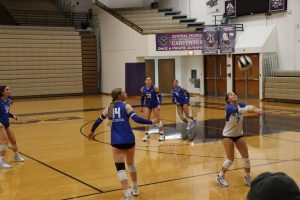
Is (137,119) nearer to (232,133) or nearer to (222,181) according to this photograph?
(232,133)

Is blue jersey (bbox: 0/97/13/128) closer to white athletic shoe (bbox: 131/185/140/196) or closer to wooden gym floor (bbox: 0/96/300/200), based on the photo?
wooden gym floor (bbox: 0/96/300/200)

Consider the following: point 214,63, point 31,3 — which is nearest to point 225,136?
point 214,63

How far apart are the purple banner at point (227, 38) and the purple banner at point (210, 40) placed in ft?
0.93

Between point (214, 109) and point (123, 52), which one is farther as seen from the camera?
point (123, 52)

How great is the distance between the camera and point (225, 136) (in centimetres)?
690

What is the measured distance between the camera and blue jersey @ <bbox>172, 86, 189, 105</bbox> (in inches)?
495

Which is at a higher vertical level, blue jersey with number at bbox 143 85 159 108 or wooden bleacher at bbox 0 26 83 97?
wooden bleacher at bbox 0 26 83 97

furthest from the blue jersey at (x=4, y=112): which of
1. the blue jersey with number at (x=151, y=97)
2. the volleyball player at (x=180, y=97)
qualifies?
the volleyball player at (x=180, y=97)

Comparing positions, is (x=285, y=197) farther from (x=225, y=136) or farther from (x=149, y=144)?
(x=149, y=144)

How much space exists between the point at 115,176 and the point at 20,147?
4120 mm

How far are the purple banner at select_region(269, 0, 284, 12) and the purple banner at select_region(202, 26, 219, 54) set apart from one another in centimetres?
322

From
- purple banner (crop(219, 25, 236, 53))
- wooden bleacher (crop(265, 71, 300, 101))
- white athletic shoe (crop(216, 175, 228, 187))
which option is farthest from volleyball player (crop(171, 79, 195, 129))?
purple banner (crop(219, 25, 236, 53))

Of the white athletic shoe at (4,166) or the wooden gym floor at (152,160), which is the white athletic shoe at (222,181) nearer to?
the wooden gym floor at (152,160)

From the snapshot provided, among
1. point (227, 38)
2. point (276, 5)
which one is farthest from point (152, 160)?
point (227, 38)
